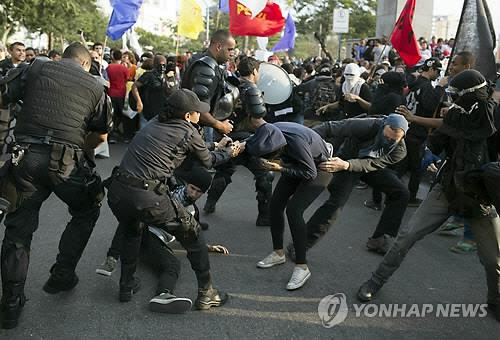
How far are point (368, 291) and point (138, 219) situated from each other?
5.91 ft

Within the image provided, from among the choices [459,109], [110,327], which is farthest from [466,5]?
[110,327]

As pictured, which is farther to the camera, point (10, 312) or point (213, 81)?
point (213, 81)

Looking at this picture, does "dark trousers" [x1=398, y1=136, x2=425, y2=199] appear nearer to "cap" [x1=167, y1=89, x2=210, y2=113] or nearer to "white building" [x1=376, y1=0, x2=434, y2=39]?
"cap" [x1=167, y1=89, x2=210, y2=113]

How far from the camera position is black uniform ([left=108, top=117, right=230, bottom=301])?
3346 mm

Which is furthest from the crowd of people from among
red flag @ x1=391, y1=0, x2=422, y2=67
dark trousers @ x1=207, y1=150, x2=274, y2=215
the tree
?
the tree

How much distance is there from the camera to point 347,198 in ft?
15.9

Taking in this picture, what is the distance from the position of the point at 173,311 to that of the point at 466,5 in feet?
14.8

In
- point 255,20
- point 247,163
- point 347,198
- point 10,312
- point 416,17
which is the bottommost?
point 10,312

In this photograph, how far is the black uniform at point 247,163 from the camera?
14.9 ft

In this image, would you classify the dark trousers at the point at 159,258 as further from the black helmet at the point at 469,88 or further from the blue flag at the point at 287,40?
the blue flag at the point at 287,40

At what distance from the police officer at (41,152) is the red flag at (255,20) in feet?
16.5

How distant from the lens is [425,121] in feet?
13.8

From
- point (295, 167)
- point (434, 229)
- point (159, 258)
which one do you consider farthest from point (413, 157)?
point (159, 258)

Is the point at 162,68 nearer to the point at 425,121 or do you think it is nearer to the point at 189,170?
the point at 189,170
